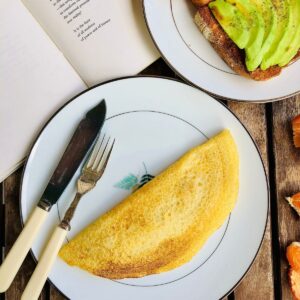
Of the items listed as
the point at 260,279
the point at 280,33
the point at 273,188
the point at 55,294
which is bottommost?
the point at 260,279

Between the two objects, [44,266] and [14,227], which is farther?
[14,227]

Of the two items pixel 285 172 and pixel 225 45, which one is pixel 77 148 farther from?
pixel 285 172

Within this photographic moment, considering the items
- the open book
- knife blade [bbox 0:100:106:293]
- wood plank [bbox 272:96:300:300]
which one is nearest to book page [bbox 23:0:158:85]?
the open book

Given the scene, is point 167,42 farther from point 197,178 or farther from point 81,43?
point 197,178

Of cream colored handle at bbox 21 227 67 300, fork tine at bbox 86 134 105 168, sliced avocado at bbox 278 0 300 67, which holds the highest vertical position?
fork tine at bbox 86 134 105 168

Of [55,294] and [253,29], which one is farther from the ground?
[253,29]

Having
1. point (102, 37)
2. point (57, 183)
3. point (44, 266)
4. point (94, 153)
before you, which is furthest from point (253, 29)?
point (44, 266)

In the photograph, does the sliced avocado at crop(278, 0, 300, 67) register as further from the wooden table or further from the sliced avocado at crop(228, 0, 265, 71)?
the wooden table
